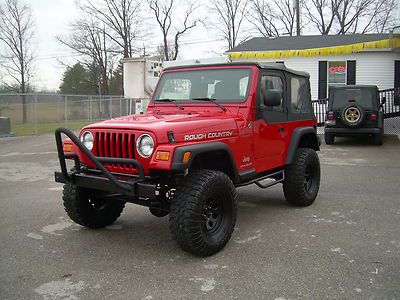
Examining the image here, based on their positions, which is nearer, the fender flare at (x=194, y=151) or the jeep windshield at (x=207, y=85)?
the fender flare at (x=194, y=151)

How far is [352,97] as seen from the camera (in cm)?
1369

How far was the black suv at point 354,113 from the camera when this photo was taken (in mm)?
13078

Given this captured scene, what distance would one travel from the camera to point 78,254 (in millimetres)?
4359

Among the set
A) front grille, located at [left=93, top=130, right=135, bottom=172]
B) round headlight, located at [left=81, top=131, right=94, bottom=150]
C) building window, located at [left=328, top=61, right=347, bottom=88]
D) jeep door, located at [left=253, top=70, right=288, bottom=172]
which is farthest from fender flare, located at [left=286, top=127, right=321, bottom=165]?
building window, located at [left=328, top=61, right=347, bottom=88]

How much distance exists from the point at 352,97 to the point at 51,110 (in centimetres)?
1423

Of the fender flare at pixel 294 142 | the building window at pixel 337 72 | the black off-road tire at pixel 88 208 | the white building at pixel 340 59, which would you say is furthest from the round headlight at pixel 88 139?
the building window at pixel 337 72

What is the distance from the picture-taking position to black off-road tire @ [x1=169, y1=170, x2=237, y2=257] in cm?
398

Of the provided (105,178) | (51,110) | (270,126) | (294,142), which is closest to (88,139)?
(105,178)

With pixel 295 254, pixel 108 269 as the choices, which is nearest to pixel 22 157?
pixel 108 269

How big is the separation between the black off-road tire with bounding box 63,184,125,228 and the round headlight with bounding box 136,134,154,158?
1241 mm

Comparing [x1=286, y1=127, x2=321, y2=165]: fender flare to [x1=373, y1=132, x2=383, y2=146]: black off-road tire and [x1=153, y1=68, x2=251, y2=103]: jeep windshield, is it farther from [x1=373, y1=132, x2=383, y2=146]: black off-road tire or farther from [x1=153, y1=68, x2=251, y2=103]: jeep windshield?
[x1=373, y1=132, x2=383, y2=146]: black off-road tire

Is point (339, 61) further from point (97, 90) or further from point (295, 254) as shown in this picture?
point (97, 90)

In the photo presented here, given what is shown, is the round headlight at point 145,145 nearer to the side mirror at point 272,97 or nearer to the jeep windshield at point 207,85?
the jeep windshield at point 207,85

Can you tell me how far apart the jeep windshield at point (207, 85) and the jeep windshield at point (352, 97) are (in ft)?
30.6
